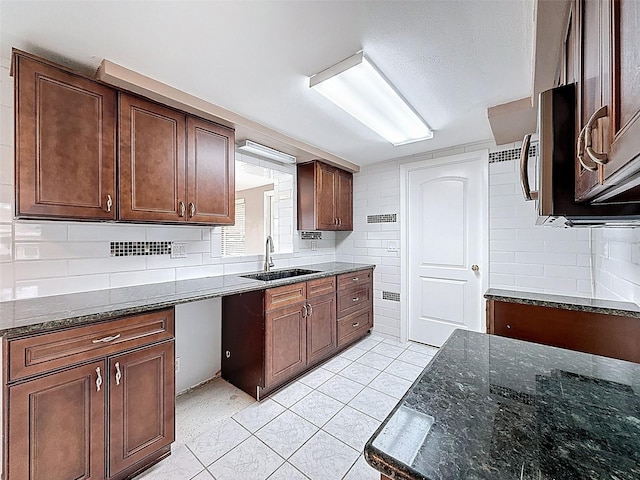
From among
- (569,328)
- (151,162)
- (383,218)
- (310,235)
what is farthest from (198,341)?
(569,328)

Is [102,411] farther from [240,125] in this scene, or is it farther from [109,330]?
[240,125]

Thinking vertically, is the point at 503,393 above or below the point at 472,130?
below

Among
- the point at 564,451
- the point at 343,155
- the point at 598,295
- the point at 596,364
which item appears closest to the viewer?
the point at 564,451

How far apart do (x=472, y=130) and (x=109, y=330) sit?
3.13 m

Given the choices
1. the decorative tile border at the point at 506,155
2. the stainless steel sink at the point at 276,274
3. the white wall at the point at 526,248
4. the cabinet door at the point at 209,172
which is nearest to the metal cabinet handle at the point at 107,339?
the cabinet door at the point at 209,172

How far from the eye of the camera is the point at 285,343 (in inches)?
95.6

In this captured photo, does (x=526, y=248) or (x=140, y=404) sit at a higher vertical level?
(x=526, y=248)

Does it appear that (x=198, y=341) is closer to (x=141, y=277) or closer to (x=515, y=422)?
(x=141, y=277)

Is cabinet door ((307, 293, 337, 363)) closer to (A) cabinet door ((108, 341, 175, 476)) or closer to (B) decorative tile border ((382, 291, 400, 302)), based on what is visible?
(B) decorative tile border ((382, 291, 400, 302))

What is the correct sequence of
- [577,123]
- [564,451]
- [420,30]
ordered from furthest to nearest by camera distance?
1. [420,30]
2. [577,123]
3. [564,451]

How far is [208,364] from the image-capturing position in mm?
2568

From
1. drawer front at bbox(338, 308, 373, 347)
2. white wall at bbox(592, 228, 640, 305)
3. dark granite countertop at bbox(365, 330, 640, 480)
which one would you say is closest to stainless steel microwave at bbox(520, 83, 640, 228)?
dark granite countertop at bbox(365, 330, 640, 480)

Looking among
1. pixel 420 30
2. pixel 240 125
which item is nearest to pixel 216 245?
pixel 240 125

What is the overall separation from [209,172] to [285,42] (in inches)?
43.9
